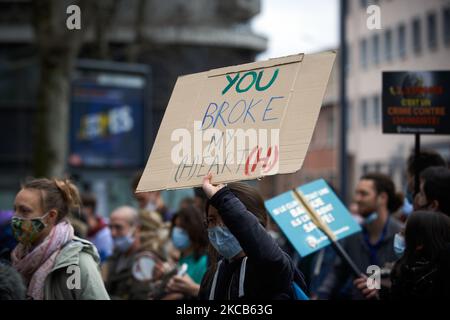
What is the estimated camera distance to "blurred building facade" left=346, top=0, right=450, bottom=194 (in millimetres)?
43125

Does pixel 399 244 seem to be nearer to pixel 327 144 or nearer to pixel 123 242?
pixel 123 242

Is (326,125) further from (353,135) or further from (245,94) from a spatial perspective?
(245,94)

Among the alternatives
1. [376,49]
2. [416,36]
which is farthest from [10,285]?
[376,49]

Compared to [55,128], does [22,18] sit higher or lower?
higher

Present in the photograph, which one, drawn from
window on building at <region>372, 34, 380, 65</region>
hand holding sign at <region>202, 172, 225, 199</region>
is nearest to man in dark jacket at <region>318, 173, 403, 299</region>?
hand holding sign at <region>202, 172, 225, 199</region>

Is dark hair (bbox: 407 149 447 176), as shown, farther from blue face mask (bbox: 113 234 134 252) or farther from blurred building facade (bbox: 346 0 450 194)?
blurred building facade (bbox: 346 0 450 194)

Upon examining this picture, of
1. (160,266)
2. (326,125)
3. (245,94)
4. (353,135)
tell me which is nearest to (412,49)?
(353,135)

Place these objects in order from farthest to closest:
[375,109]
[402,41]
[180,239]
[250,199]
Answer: [375,109], [402,41], [180,239], [250,199]

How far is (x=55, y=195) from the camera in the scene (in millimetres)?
5156

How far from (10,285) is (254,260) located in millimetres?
995

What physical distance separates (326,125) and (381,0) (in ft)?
47.0

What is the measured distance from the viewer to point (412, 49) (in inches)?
1847

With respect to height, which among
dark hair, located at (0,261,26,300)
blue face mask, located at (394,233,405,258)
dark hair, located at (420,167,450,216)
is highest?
dark hair, located at (420,167,450,216)

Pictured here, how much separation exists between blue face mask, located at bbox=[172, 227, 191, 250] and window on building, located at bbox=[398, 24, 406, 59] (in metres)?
41.4
